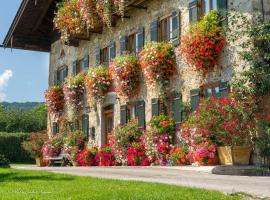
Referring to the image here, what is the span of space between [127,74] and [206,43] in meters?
4.02

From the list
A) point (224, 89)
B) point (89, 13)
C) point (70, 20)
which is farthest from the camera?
point (70, 20)

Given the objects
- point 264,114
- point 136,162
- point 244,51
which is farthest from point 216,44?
point 136,162

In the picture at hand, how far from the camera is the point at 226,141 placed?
11.6m

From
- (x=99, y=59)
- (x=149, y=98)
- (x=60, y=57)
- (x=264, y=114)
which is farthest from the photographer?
(x=60, y=57)

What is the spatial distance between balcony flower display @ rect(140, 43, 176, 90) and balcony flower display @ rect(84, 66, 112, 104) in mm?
3246

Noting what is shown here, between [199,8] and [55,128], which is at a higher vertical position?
[199,8]

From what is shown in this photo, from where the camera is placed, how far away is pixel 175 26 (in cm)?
1477

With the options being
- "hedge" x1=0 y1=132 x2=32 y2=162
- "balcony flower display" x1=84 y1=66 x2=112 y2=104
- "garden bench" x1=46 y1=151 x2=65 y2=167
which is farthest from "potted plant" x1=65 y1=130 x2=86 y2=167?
"hedge" x1=0 y1=132 x2=32 y2=162

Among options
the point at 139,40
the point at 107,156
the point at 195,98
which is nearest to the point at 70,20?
the point at 139,40

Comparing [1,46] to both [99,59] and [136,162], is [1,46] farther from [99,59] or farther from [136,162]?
[136,162]

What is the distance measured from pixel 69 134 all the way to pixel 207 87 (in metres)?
8.44

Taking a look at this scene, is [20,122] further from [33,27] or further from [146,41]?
[146,41]

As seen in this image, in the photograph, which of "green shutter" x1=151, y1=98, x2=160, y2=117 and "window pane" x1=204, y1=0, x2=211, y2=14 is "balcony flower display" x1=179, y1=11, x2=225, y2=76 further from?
"green shutter" x1=151, y1=98, x2=160, y2=117

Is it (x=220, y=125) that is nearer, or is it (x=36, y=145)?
(x=220, y=125)
